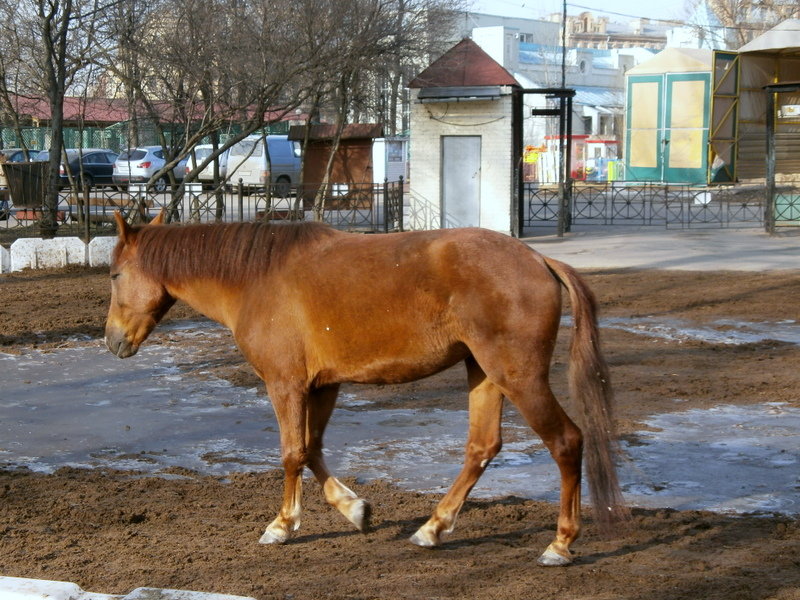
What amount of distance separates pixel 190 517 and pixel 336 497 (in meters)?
0.91

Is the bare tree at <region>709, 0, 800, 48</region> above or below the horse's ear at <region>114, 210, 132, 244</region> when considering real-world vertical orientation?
above

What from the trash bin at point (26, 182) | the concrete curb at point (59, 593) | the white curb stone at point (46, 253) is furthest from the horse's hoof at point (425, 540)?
the trash bin at point (26, 182)

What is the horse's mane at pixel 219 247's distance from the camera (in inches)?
202

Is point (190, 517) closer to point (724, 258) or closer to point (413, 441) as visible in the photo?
point (413, 441)

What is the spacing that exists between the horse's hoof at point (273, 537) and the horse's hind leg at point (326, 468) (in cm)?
29

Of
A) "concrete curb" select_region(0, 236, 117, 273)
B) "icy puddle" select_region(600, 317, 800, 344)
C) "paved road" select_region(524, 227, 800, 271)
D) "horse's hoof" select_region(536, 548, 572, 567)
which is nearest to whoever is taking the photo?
"horse's hoof" select_region(536, 548, 572, 567)

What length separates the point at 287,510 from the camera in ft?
16.1

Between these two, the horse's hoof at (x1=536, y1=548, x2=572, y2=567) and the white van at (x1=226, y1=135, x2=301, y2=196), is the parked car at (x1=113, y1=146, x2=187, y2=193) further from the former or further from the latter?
the horse's hoof at (x1=536, y1=548, x2=572, y2=567)

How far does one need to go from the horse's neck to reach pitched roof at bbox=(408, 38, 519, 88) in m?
16.7

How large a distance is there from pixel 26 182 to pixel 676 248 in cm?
1372

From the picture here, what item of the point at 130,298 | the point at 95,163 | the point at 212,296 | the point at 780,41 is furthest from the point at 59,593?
the point at 95,163

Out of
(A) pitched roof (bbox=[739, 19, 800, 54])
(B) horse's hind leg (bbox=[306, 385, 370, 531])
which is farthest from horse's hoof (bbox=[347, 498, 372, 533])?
(A) pitched roof (bbox=[739, 19, 800, 54])

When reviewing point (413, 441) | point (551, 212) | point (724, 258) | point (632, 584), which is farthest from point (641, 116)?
point (632, 584)

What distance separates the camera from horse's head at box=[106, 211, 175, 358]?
17.9 ft
